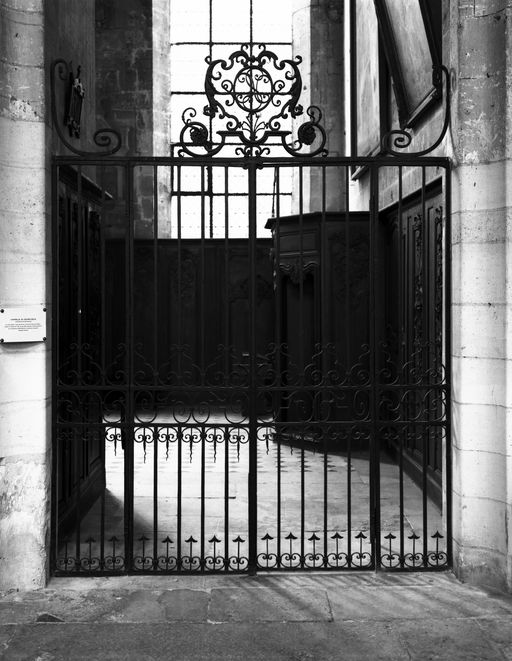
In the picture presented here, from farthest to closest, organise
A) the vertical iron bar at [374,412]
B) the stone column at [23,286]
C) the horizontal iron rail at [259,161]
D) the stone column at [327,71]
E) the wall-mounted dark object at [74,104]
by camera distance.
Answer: the stone column at [327,71] < the wall-mounted dark object at [74,104] < the vertical iron bar at [374,412] < the horizontal iron rail at [259,161] < the stone column at [23,286]

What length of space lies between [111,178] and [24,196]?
8600 mm

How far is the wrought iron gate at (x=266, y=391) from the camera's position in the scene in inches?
198

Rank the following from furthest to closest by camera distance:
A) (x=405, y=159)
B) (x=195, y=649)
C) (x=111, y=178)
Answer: (x=111, y=178) → (x=405, y=159) → (x=195, y=649)

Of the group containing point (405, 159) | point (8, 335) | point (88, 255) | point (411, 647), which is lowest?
point (411, 647)

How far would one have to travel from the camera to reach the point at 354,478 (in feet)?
25.7

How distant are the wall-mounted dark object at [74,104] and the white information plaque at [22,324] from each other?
61.2 inches

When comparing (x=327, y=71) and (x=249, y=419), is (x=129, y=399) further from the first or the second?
(x=327, y=71)

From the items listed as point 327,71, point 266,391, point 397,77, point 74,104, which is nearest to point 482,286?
point 266,391

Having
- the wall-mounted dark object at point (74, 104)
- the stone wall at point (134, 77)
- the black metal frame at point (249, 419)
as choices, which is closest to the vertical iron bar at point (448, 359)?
the black metal frame at point (249, 419)

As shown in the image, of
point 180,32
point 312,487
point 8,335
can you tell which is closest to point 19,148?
point 8,335

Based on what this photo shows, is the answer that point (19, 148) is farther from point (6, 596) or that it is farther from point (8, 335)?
point (6, 596)

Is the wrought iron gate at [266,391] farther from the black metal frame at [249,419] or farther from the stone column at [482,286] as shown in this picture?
the stone column at [482,286]

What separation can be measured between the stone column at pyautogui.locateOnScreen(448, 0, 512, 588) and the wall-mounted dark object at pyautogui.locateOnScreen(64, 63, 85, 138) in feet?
8.25

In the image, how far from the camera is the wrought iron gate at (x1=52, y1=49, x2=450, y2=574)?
503 centimetres
